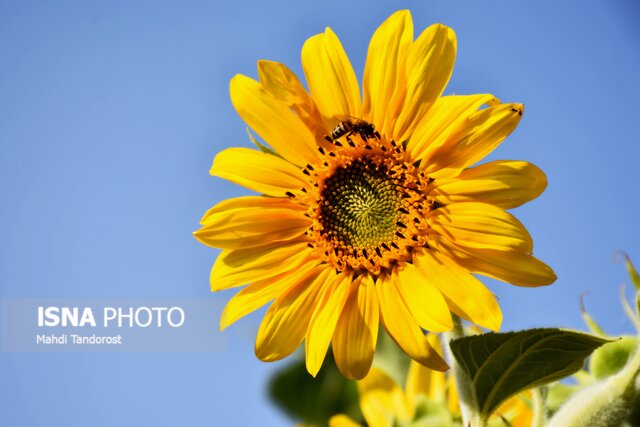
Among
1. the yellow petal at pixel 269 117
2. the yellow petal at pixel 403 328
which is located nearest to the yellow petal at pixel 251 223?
the yellow petal at pixel 269 117

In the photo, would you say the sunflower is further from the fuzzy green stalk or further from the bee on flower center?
the fuzzy green stalk

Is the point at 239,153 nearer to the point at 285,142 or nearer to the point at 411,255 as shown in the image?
the point at 285,142

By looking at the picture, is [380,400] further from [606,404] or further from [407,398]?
[606,404]

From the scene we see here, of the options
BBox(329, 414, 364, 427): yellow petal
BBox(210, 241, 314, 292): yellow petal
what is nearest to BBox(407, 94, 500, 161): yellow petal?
BBox(210, 241, 314, 292): yellow petal

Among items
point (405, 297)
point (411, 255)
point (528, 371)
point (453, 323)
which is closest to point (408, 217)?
point (411, 255)

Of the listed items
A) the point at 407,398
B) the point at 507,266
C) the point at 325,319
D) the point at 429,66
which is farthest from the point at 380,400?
the point at 429,66

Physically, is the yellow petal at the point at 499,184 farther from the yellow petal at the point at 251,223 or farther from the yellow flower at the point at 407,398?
the yellow flower at the point at 407,398
